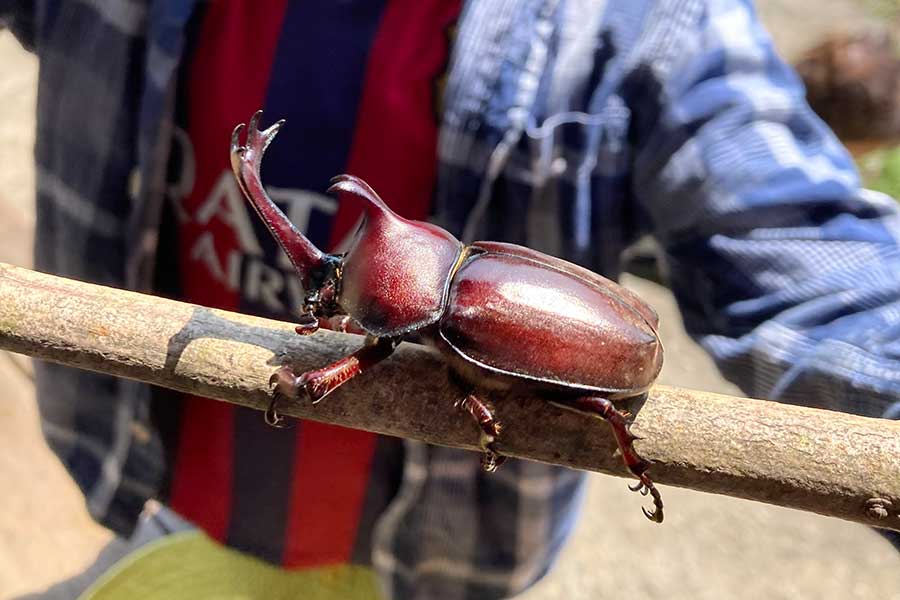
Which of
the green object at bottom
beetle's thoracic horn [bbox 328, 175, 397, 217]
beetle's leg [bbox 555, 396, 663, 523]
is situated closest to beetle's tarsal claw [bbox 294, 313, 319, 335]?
beetle's thoracic horn [bbox 328, 175, 397, 217]

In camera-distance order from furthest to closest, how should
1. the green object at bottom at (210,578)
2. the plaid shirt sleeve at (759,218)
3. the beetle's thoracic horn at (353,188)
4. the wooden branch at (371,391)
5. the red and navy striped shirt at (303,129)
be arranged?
the green object at bottom at (210,578) → the red and navy striped shirt at (303,129) → the plaid shirt sleeve at (759,218) → the beetle's thoracic horn at (353,188) → the wooden branch at (371,391)

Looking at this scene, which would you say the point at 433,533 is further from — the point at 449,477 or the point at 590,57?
the point at 590,57

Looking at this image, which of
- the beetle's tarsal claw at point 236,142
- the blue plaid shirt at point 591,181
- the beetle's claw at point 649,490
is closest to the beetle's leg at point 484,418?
the beetle's claw at point 649,490

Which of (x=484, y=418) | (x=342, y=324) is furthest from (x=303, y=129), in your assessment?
(x=484, y=418)

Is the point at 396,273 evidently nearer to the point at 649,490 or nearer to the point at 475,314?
the point at 475,314

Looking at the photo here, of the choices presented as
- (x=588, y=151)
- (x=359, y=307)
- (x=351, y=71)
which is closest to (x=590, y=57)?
(x=588, y=151)

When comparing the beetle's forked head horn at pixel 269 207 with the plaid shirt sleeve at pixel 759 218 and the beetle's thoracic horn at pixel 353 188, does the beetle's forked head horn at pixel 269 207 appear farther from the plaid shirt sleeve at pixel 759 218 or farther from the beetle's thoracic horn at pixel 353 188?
the plaid shirt sleeve at pixel 759 218
